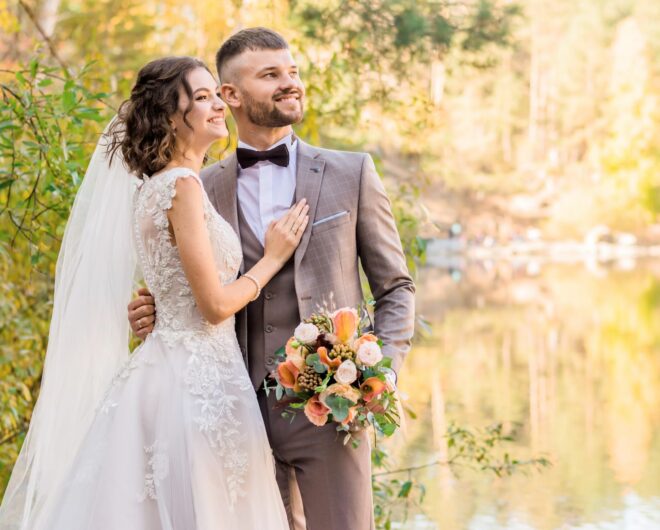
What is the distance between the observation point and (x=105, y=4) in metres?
12.1

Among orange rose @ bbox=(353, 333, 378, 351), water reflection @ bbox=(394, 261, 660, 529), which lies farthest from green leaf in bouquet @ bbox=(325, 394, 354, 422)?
water reflection @ bbox=(394, 261, 660, 529)

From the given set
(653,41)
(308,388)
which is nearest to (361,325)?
(308,388)

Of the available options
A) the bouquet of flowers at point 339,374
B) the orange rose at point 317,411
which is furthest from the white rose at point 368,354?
the orange rose at point 317,411

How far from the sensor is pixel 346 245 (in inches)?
99.4

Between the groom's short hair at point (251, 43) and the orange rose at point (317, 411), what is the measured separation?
2.82 feet

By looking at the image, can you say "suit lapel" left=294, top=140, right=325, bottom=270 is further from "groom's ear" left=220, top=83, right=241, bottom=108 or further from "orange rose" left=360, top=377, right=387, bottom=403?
"orange rose" left=360, top=377, right=387, bottom=403

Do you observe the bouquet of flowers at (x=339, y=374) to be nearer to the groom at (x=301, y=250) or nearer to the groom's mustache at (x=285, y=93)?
the groom at (x=301, y=250)

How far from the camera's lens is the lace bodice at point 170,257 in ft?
7.96

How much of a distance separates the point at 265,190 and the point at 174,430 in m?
0.63

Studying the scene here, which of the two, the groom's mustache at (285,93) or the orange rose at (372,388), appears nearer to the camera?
the orange rose at (372,388)

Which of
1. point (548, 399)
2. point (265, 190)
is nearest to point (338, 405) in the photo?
point (265, 190)

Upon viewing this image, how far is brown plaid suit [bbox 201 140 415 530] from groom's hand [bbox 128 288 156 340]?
21 centimetres

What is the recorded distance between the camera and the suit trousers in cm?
242

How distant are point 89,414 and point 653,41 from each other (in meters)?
38.3
